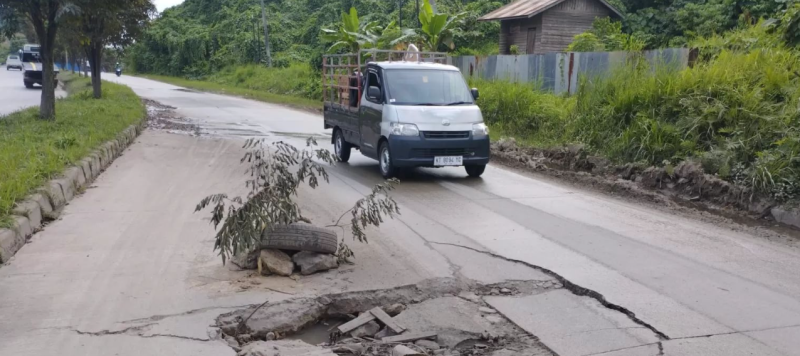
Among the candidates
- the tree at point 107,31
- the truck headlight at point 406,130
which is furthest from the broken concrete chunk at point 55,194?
the tree at point 107,31

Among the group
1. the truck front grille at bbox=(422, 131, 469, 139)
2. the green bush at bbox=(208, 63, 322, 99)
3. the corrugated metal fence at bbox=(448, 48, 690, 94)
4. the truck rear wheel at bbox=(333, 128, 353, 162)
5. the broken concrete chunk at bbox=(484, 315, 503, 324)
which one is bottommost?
the broken concrete chunk at bbox=(484, 315, 503, 324)

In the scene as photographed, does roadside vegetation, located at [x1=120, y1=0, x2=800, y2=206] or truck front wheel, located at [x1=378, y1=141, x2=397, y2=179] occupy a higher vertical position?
roadside vegetation, located at [x1=120, y1=0, x2=800, y2=206]

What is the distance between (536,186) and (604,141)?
2.57 meters

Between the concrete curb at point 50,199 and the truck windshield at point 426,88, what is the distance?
4.72 metres

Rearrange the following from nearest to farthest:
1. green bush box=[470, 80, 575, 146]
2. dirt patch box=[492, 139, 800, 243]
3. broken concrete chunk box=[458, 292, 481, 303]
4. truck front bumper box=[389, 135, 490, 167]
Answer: broken concrete chunk box=[458, 292, 481, 303] < dirt patch box=[492, 139, 800, 243] < truck front bumper box=[389, 135, 490, 167] < green bush box=[470, 80, 575, 146]

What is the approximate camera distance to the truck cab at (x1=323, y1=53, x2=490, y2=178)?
34.1 feet

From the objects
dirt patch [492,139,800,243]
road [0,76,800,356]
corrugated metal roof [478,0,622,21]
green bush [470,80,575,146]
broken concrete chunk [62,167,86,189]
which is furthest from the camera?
corrugated metal roof [478,0,622,21]

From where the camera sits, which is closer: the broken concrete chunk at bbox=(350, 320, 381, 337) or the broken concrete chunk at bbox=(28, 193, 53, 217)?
the broken concrete chunk at bbox=(350, 320, 381, 337)

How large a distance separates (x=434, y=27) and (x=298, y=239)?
1650 centimetres

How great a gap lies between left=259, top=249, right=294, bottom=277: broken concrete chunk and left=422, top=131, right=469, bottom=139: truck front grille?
196 inches

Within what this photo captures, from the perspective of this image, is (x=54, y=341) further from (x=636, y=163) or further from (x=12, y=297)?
(x=636, y=163)

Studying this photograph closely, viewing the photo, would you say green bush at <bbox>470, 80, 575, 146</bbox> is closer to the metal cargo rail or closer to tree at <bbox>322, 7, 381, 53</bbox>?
the metal cargo rail

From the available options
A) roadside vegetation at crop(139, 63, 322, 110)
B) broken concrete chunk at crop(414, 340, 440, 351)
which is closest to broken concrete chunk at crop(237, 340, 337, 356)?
broken concrete chunk at crop(414, 340, 440, 351)

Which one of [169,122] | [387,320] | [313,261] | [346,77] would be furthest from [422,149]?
[169,122]
